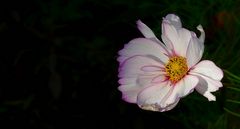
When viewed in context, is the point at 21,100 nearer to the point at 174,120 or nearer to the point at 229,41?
the point at 174,120

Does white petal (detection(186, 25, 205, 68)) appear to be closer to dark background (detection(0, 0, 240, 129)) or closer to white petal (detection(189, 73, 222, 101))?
white petal (detection(189, 73, 222, 101))

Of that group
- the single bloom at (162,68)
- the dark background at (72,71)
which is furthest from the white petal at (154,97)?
the dark background at (72,71)

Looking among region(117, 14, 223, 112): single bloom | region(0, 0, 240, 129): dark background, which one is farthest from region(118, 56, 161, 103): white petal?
region(0, 0, 240, 129): dark background

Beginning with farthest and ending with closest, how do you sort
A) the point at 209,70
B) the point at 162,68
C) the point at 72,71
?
1. the point at 72,71
2. the point at 162,68
3. the point at 209,70

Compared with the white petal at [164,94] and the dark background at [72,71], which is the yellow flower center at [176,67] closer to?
the white petal at [164,94]

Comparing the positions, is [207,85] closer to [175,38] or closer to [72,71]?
[175,38]

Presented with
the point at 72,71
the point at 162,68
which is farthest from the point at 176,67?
the point at 72,71

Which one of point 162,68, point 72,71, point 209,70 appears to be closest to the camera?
point 209,70

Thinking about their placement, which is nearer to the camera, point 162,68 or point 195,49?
point 195,49
